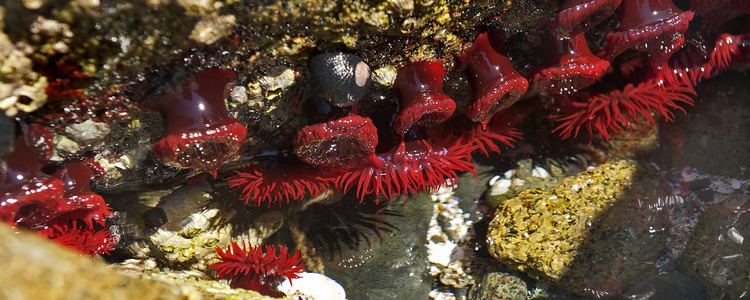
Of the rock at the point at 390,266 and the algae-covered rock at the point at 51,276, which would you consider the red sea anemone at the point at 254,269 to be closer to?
the rock at the point at 390,266

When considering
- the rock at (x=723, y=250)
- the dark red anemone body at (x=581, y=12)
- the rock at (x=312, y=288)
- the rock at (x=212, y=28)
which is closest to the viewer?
the rock at (x=212, y=28)

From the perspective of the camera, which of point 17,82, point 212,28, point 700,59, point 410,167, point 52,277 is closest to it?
point 52,277

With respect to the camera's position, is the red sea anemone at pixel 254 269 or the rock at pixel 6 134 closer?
the rock at pixel 6 134

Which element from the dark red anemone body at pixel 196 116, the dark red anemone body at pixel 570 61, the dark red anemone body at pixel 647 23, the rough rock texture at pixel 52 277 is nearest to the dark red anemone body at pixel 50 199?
the dark red anemone body at pixel 196 116

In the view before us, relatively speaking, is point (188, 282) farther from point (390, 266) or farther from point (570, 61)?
point (570, 61)

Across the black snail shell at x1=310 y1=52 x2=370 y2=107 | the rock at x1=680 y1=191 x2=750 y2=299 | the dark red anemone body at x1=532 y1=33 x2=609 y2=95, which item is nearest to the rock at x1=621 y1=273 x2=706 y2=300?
the rock at x1=680 y1=191 x2=750 y2=299

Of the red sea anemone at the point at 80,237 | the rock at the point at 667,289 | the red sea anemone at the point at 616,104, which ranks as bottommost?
the rock at the point at 667,289

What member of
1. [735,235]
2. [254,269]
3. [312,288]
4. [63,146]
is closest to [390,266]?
[312,288]
